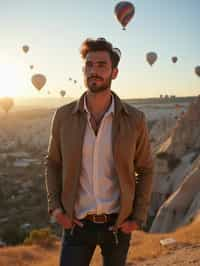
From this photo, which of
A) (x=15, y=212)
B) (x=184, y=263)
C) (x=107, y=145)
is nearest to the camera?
(x=107, y=145)

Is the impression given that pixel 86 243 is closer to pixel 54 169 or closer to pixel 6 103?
pixel 54 169

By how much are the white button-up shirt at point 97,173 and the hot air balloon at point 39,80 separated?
41.4 m

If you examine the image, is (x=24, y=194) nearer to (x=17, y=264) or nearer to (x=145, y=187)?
(x=17, y=264)

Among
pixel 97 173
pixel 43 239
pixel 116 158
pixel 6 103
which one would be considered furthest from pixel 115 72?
pixel 6 103

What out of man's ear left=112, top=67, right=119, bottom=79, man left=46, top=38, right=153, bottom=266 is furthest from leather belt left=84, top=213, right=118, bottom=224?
man's ear left=112, top=67, right=119, bottom=79

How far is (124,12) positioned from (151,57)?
655 inches

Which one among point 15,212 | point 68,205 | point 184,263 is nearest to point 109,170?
point 68,205

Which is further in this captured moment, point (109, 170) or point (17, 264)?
point (17, 264)

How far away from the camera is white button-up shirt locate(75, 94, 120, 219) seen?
3.06 m

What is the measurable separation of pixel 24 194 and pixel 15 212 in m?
5.94

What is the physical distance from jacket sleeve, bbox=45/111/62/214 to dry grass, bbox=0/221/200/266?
690 cm

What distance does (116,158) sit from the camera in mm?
3045

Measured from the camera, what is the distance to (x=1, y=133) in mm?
83875

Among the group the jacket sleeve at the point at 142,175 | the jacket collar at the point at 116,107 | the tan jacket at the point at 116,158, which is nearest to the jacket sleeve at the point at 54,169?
the tan jacket at the point at 116,158
